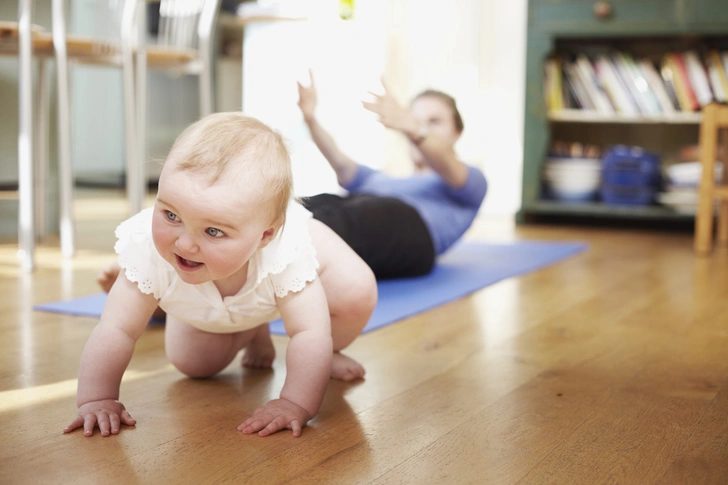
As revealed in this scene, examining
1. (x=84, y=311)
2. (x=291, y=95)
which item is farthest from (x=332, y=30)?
(x=84, y=311)

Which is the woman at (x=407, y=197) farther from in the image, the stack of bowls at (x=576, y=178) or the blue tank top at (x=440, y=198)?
the stack of bowls at (x=576, y=178)

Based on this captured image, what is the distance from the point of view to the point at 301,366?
0.96m

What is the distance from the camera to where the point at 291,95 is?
4.08m

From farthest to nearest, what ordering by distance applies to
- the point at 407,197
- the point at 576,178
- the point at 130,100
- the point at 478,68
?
the point at 478,68 < the point at 576,178 < the point at 130,100 < the point at 407,197

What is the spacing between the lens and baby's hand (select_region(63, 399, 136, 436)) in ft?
2.97

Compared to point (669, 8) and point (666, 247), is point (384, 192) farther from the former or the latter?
point (669, 8)

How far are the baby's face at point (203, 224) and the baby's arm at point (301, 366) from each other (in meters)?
0.12

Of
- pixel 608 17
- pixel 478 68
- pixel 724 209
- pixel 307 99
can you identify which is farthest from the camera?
pixel 478 68

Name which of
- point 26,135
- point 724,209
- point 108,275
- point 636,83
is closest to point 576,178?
point 636,83

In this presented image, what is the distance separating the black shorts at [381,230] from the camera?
5.87 feet

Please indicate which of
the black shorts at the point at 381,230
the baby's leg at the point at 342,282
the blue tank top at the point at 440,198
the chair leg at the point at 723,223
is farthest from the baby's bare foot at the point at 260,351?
the chair leg at the point at 723,223

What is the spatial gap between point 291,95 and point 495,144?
3.34 ft

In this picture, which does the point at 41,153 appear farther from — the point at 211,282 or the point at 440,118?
the point at 211,282

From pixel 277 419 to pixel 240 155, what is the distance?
0.29 m
